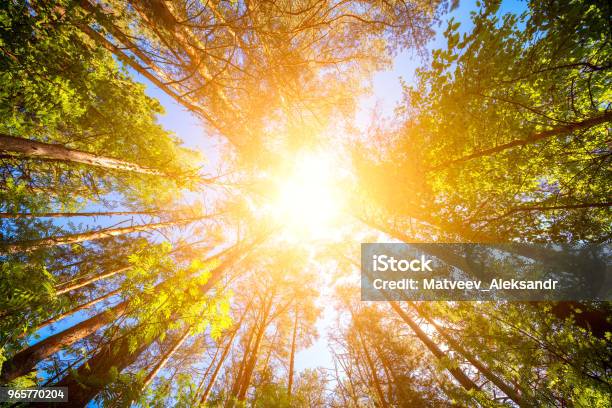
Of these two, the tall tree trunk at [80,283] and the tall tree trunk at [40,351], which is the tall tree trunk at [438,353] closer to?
the tall tree trunk at [40,351]

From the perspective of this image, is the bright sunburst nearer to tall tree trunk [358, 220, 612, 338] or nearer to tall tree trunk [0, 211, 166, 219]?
tall tree trunk [358, 220, 612, 338]

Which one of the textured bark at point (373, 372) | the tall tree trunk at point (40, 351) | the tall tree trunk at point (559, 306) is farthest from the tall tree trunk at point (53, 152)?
the textured bark at point (373, 372)

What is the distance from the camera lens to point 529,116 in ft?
14.5

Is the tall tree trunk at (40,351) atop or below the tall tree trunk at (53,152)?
below

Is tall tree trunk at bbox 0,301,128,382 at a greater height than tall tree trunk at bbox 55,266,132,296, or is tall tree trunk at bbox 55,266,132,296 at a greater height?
tall tree trunk at bbox 55,266,132,296

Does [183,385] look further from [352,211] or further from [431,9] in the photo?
[431,9]

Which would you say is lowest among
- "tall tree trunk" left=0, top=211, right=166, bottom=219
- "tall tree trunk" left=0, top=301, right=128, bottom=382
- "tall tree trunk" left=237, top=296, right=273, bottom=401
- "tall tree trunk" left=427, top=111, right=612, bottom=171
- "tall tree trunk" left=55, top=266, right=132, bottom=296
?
"tall tree trunk" left=237, top=296, right=273, bottom=401

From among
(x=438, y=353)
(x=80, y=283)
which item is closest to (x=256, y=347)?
(x=80, y=283)

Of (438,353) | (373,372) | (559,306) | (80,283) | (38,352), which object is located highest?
(559,306)

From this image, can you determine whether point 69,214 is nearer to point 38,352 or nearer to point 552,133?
point 38,352

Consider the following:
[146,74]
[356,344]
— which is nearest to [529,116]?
[146,74]

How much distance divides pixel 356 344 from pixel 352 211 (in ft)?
25.9

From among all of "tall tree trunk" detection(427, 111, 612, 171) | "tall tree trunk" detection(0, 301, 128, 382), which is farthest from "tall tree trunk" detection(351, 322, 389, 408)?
"tall tree trunk" detection(0, 301, 128, 382)

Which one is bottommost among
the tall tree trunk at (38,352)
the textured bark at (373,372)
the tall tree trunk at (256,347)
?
the textured bark at (373,372)
